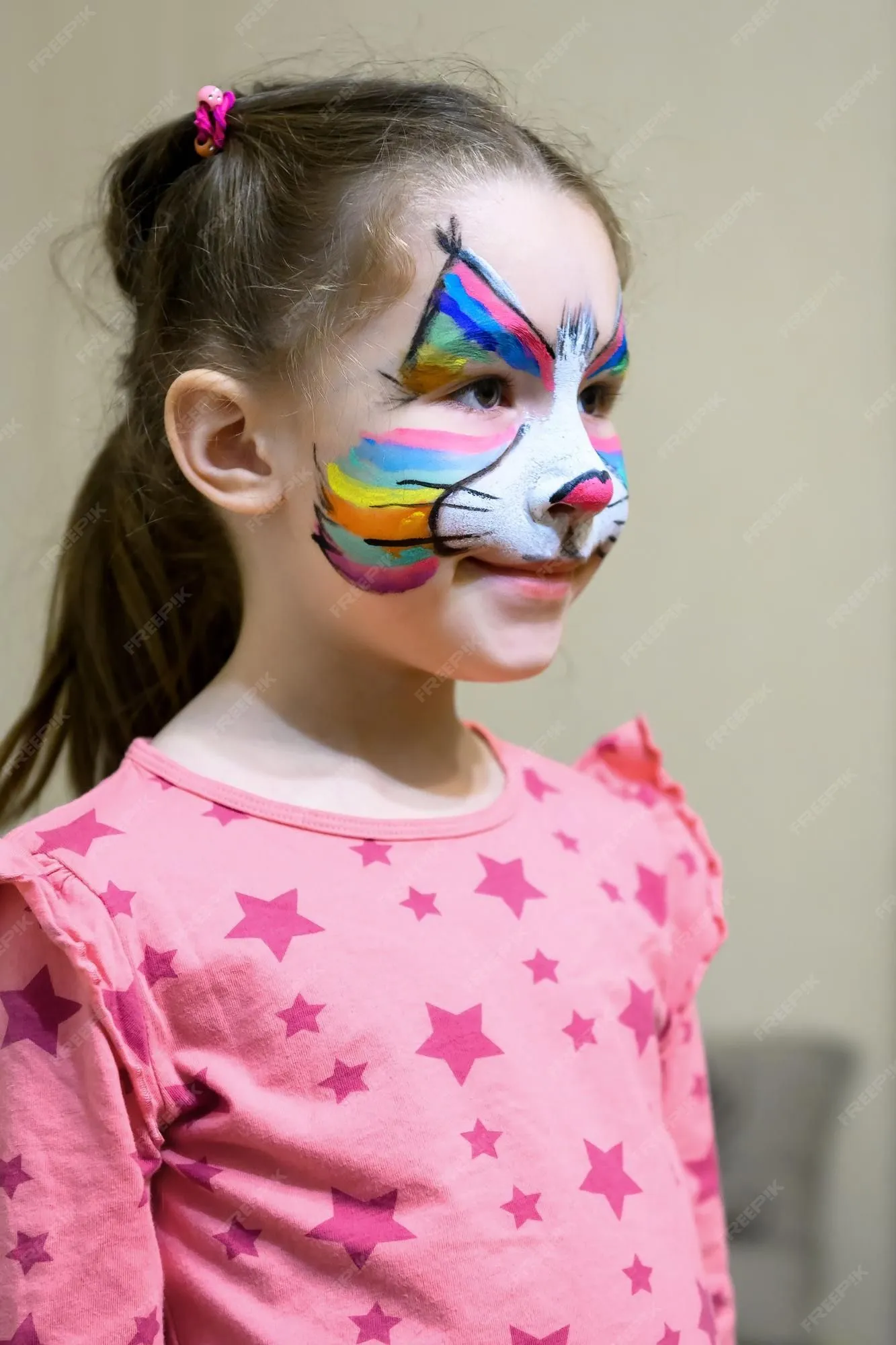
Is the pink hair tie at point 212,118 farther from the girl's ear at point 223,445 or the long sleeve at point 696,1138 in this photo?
the long sleeve at point 696,1138

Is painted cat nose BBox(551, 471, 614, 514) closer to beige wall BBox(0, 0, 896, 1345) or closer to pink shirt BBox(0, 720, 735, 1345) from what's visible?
pink shirt BBox(0, 720, 735, 1345)

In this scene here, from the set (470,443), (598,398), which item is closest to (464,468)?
(470,443)

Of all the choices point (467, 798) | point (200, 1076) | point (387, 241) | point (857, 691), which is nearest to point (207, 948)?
point (200, 1076)

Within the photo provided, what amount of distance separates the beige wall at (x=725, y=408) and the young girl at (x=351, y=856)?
0.34 meters

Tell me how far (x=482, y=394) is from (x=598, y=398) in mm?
111

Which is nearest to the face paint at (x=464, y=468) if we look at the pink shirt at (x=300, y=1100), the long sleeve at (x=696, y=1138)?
the pink shirt at (x=300, y=1100)

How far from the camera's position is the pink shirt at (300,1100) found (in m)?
0.61

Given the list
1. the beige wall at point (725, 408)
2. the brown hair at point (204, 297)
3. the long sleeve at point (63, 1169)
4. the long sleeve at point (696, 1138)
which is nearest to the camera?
the long sleeve at point (63, 1169)

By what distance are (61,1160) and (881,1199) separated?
3.13ft

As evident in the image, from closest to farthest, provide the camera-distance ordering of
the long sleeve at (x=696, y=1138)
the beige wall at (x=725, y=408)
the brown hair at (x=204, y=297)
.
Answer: the brown hair at (x=204, y=297), the long sleeve at (x=696, y=1138), the beige wall at (x=725, y=408)

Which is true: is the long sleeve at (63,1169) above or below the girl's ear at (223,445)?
below

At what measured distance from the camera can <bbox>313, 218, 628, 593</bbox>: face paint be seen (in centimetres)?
67

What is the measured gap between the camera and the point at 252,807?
71cm

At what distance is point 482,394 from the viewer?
690mm
